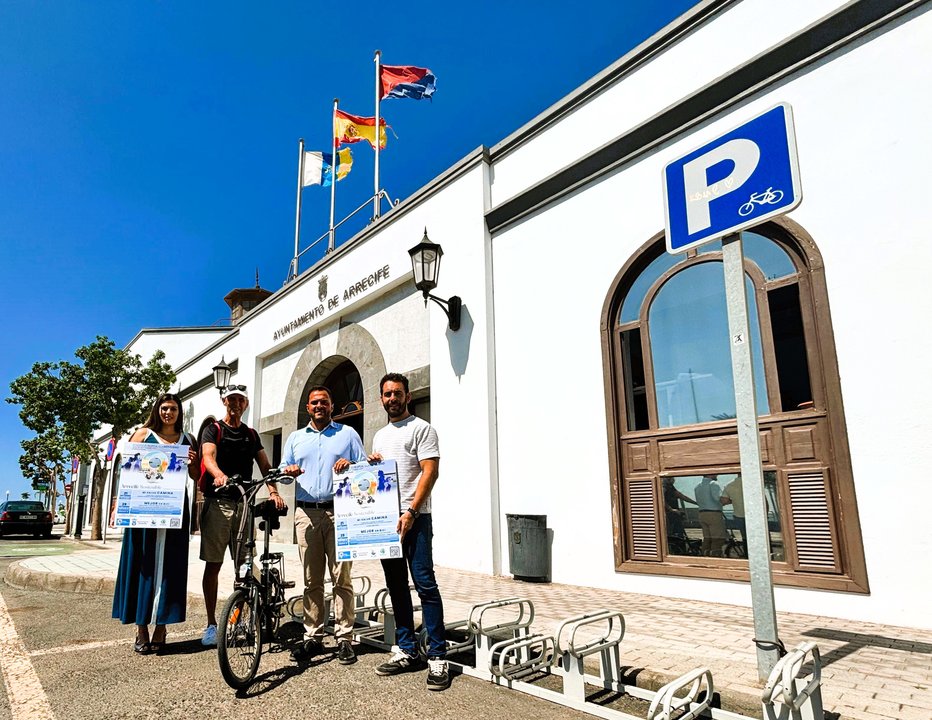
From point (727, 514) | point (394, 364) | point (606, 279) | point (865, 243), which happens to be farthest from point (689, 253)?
point (394, 364)

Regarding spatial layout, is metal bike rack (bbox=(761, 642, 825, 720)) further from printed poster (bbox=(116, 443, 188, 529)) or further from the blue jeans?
printed poster (bbox=(116, 443, 188, 529))

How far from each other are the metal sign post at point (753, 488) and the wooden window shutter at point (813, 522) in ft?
8.56

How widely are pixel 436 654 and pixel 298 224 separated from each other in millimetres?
14523

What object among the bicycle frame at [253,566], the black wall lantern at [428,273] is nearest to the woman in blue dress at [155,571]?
the bicycle frame at [253,566]

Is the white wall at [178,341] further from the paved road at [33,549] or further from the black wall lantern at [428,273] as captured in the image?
the black wall lantern at [428,273]

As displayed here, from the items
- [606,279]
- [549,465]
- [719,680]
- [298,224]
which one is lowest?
[719,680]

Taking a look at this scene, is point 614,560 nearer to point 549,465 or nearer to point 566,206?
point 549,465

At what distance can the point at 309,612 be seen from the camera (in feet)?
14.0

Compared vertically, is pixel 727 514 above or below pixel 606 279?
below

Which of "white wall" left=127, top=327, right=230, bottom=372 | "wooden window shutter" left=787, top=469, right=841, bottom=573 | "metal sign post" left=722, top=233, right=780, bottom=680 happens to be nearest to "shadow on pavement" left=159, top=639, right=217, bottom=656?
"metal sign post" left=722, top=233, right=780, bottom=680

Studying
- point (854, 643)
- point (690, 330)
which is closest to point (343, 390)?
point (690, 330)

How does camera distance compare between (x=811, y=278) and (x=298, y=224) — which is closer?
(x=811, y=278)

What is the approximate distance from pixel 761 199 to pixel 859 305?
275cm

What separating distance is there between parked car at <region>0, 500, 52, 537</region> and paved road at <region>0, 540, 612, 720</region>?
2329cm
